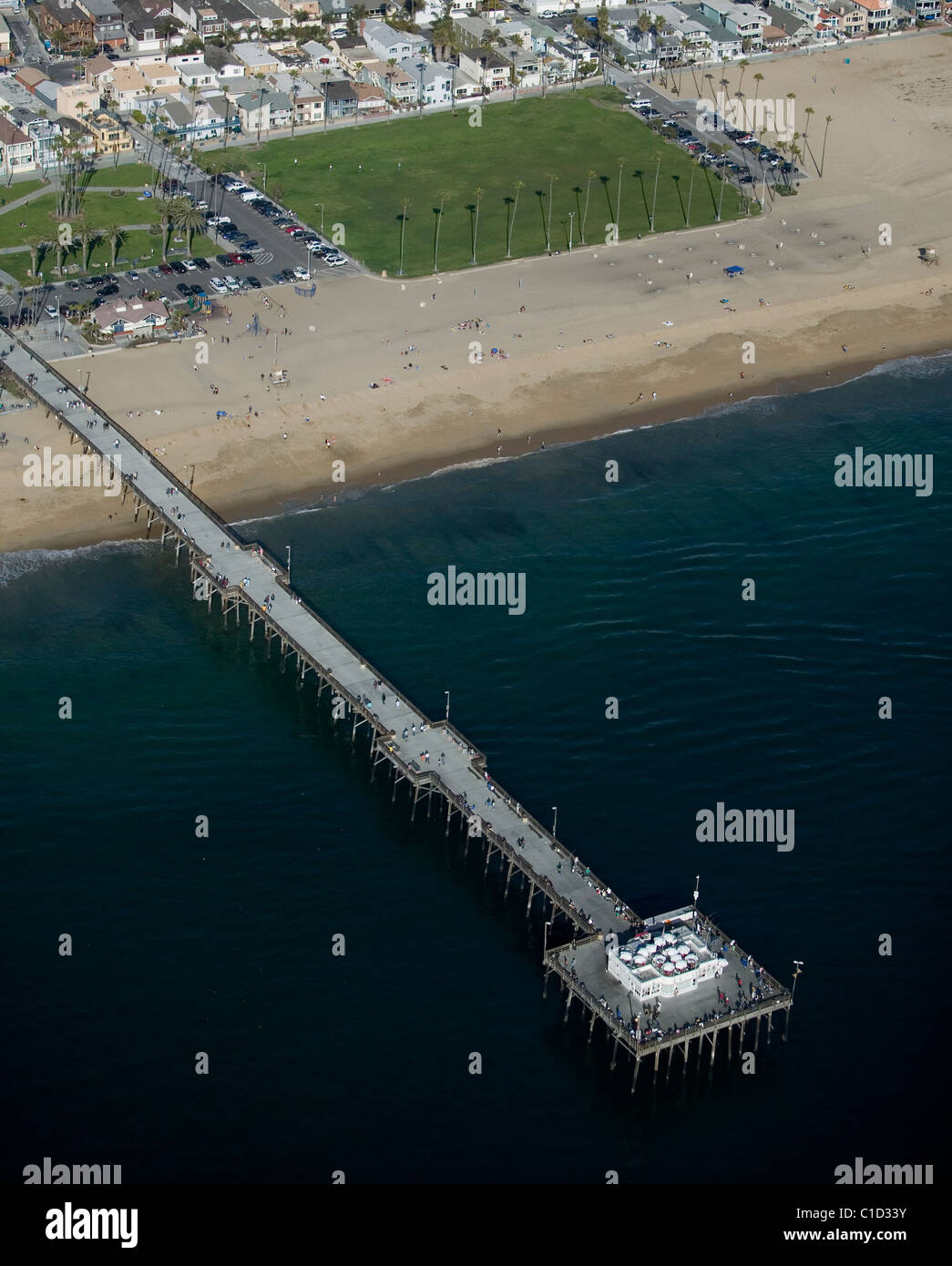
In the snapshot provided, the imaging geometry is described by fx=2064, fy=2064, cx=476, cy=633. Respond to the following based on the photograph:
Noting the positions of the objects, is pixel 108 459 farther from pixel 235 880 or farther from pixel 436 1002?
pixel 436 1002

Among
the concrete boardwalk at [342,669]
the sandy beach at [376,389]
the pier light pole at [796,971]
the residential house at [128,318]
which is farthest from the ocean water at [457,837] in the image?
the residential house at [128,318]

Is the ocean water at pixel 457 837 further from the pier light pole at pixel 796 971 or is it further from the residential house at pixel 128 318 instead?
the residential house at pixel 128 318

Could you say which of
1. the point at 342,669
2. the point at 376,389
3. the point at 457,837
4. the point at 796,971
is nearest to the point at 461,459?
the point at 376,389

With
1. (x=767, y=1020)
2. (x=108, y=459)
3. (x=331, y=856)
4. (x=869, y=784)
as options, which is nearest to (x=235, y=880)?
(x=331, y=856)

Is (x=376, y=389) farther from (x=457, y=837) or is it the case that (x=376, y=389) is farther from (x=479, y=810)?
(x=479, y=810)

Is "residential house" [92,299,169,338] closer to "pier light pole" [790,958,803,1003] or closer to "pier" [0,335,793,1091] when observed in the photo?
"pier" [0,335,793,1091]
